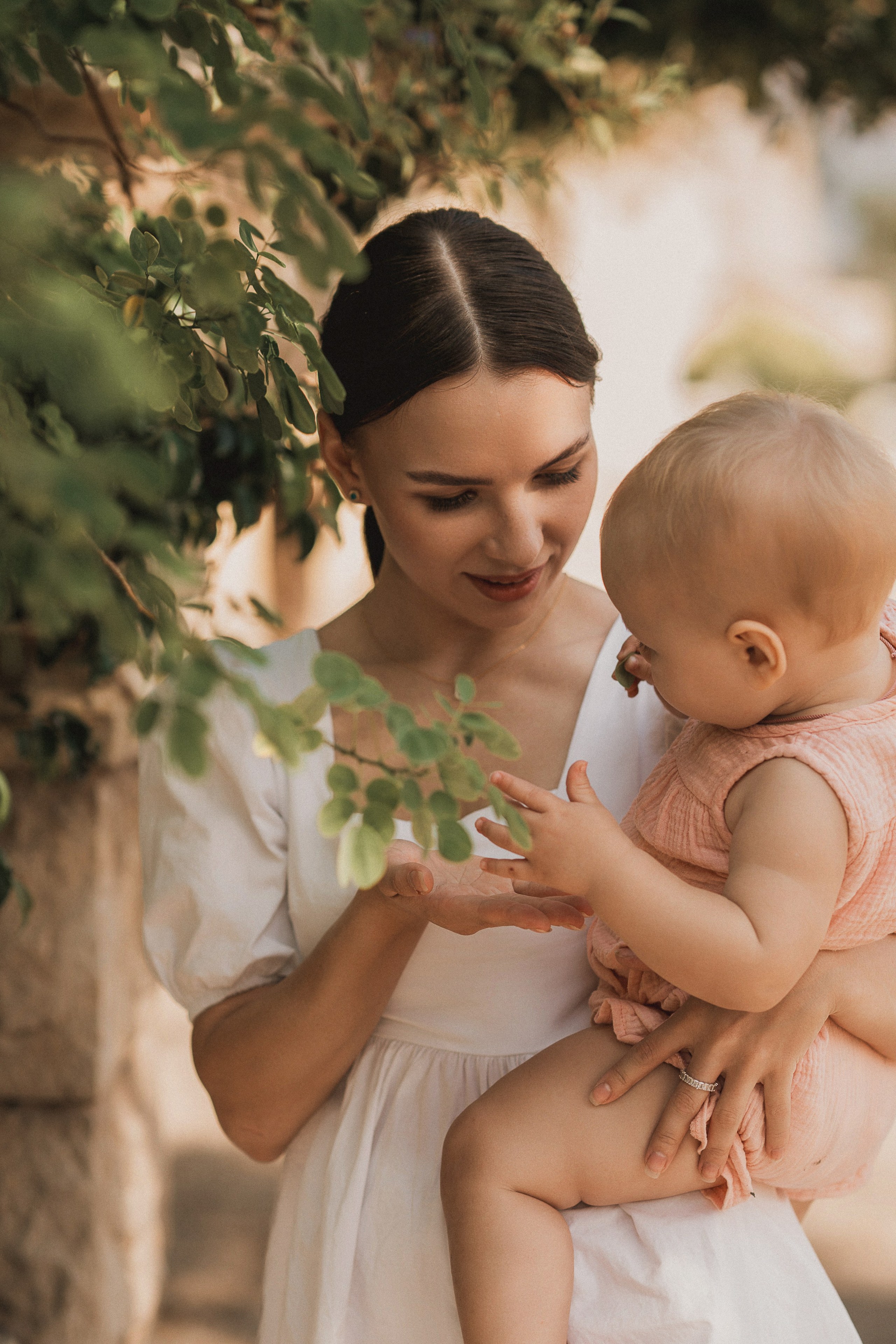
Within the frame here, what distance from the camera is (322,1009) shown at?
121 centimetres

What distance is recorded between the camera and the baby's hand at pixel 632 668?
122 centimetres

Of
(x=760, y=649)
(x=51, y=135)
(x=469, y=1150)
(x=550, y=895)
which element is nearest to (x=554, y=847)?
(x=550, y=895)

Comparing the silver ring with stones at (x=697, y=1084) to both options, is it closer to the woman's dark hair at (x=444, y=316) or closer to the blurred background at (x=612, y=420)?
the blurred background at (x=612, y=420)

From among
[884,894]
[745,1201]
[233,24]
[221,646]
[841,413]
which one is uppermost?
[233,24]

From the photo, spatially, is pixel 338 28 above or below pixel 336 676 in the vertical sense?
above

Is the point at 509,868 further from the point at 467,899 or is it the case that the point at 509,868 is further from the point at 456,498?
the point at 456,498

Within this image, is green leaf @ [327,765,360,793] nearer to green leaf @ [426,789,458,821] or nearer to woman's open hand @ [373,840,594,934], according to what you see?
green leaf @ [426,789,458,821]

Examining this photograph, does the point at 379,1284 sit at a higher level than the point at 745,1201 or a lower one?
lower

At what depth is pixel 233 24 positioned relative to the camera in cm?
80

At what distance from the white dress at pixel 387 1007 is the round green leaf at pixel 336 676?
27.4 inches

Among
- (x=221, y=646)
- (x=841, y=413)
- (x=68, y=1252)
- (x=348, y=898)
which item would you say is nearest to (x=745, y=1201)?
(x=348, y=898)

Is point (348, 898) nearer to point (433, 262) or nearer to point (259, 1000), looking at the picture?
point (259, 1000)

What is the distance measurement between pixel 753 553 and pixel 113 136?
3.92 ft

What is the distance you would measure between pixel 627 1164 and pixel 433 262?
97 cm
